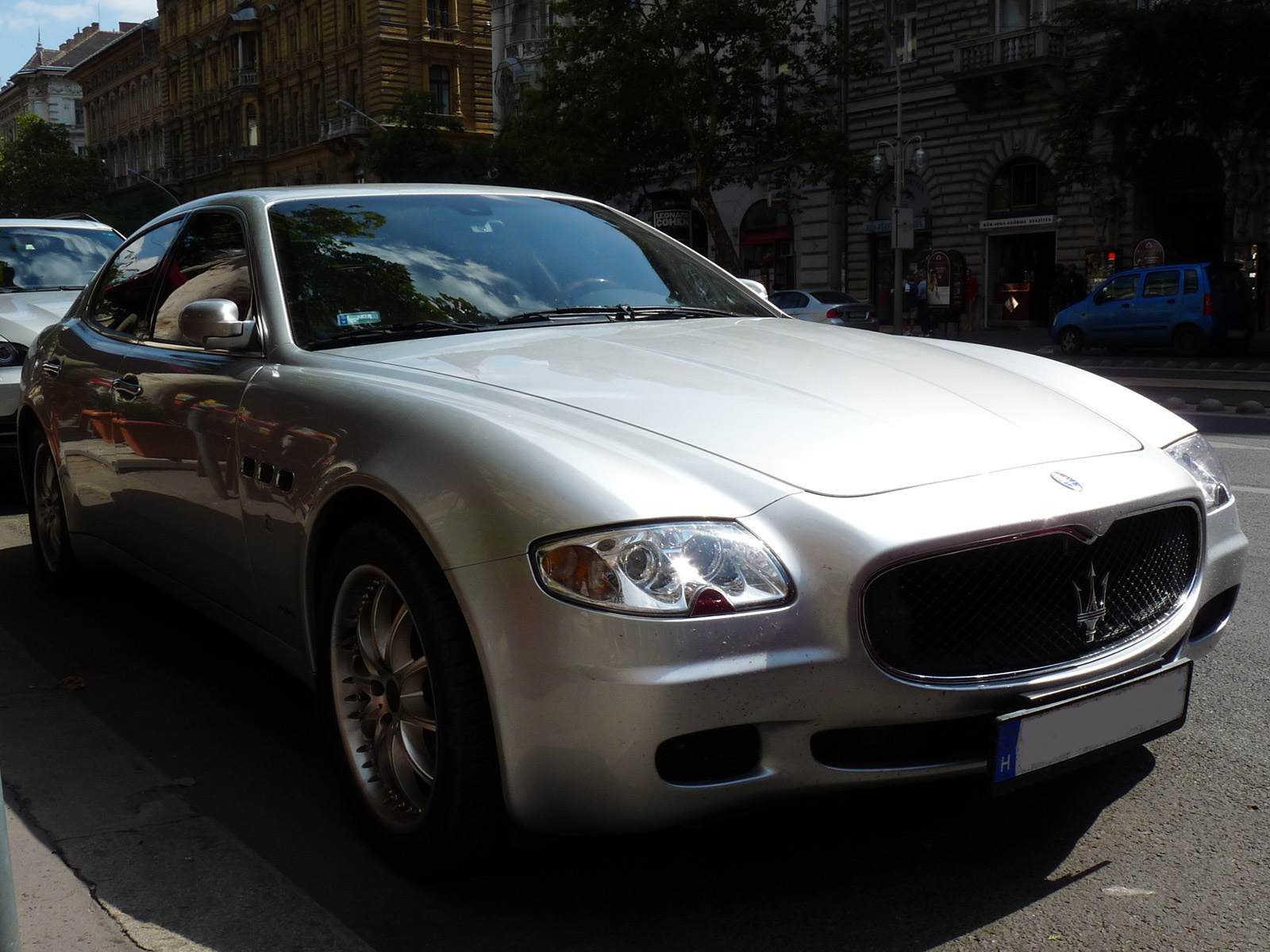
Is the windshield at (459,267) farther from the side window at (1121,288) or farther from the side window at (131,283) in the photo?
the side window at (1121,288)

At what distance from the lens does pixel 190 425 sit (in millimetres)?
3734

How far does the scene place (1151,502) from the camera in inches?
108

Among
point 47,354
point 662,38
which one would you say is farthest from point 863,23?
point 47,354

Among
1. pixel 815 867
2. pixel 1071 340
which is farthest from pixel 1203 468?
pixel 1071 340

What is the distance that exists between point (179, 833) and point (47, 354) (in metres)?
2.78

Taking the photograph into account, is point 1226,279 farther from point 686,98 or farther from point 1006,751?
point 1006,751

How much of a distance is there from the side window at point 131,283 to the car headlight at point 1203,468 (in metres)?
3.19

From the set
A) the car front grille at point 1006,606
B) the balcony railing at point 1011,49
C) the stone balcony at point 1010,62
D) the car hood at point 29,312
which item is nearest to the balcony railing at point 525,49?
the stone balcony at point 1010,62

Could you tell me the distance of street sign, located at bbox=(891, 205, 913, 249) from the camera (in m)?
26.3

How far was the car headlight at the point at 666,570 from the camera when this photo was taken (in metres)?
2.31

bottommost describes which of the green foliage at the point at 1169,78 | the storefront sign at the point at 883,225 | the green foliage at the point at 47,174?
the storefront sign at the point at 883,225

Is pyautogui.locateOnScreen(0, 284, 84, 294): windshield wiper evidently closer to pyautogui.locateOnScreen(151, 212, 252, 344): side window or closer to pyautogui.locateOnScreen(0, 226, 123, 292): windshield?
pyautogui.locateOnScreen(0, 226, 123, 292): windshield

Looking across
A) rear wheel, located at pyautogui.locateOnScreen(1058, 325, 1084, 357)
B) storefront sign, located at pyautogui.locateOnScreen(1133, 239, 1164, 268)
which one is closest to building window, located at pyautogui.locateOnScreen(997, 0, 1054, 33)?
storefront sign, located at pyautogui.locateOnScreen(1133, 239, 1164, 268)

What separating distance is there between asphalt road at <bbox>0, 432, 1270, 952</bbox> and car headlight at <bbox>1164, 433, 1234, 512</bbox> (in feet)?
2.16
